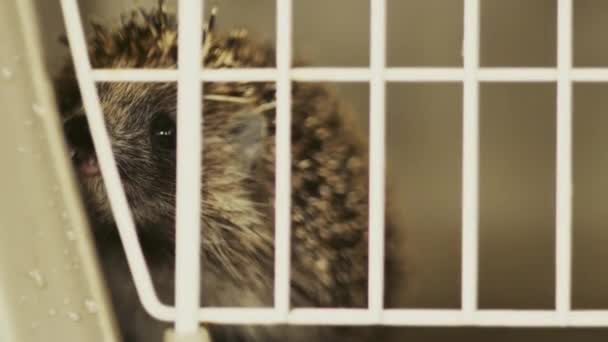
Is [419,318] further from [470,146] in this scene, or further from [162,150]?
[162,150]

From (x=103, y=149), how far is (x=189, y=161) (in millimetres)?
74

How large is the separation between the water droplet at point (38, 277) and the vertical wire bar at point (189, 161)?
0.10m

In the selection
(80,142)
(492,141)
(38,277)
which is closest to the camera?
(38,277)

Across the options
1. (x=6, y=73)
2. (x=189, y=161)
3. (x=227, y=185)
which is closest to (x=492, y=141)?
(x=227, y=185)

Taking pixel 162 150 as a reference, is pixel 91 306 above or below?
below

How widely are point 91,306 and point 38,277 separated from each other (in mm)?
45

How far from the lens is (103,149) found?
2.07 ft

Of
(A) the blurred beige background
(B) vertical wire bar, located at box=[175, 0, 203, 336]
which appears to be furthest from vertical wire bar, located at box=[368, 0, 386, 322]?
(A) the blurred beige background

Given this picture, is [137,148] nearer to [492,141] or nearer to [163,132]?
[163,132]

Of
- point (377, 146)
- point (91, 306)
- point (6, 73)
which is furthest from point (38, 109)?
point (377, 146)

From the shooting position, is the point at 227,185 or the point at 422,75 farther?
the point at 227,185

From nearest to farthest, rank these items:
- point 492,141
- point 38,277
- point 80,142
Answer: point 38,277 → point 80,142 → point 492,141

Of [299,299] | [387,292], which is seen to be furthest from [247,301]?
[387,292]

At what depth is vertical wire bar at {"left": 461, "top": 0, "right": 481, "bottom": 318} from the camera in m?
0.60
